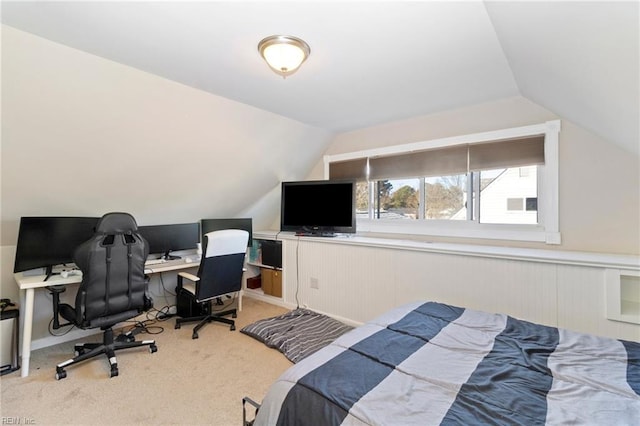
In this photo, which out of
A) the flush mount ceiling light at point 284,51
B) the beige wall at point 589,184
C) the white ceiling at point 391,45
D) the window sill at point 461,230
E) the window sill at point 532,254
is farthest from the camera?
the window sill at point 461,230

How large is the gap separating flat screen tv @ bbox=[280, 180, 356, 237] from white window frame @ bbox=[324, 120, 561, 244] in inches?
20.7

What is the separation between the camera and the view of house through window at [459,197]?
2.76m

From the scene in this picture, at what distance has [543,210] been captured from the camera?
2.63 metres

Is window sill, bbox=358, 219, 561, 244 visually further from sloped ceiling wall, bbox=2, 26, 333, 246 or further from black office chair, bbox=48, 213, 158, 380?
black office chair, bbox=48, 213, 158, 380

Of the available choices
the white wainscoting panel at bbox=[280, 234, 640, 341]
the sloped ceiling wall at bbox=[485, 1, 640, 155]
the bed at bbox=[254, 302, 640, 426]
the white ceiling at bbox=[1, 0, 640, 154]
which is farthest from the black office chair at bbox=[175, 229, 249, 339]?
the sloped ceiling wall at bbox=[485, 1, 640, 155]

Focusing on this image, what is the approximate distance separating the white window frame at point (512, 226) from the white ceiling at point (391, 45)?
0.25m

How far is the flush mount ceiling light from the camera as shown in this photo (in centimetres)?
173

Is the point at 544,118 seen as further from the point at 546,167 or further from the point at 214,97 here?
the point at 214,97

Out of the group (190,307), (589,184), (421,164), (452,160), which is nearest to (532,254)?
(589,184)

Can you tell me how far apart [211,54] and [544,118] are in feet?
9.00

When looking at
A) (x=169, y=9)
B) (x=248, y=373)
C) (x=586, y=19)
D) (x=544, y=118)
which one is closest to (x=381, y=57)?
(x=586, y=19)

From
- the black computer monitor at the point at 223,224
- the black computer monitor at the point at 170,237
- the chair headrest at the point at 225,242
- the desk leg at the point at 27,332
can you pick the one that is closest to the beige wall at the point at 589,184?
the chair headrest at the point at 225,242

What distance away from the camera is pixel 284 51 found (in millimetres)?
1755

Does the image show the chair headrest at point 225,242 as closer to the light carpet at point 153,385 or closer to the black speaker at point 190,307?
the black speaker at point 190,307
